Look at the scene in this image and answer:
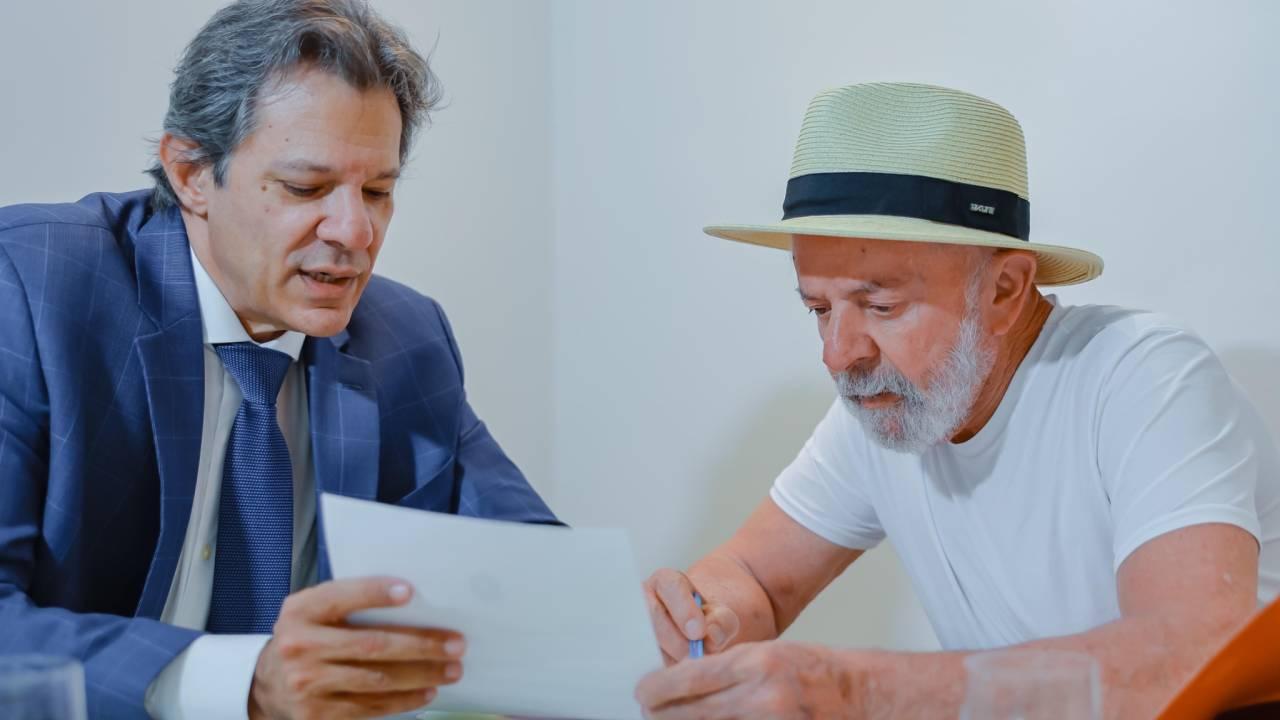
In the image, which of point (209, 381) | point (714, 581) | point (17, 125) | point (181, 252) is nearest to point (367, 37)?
point (181, 252)

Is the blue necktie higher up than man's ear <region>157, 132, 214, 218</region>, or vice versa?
man's ear <region>157, 132, 214, 218</region>

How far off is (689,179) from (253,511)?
4.35 feet

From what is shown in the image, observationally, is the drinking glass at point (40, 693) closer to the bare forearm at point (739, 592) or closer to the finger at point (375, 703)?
the finger at point (375, 703)

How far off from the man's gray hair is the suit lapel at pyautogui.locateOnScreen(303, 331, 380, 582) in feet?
0.95

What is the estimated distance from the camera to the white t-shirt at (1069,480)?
1378 millimetres

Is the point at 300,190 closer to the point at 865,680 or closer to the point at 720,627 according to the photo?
the point at 720,627

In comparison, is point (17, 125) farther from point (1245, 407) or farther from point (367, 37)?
point (1245, 407)

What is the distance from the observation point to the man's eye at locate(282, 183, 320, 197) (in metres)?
1.55

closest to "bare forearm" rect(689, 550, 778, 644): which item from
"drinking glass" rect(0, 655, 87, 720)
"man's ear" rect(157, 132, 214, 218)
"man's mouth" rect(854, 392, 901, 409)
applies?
"man's mouth" rect(854, 392, 901, 409)

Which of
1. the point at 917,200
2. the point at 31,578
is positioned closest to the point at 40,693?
the point at 31,578

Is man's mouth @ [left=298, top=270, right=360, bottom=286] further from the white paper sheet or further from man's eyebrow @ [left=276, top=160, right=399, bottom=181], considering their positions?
the white paper sheet

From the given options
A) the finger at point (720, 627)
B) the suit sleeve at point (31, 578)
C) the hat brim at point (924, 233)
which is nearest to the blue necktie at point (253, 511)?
the suit sleeve at point (31, 578)

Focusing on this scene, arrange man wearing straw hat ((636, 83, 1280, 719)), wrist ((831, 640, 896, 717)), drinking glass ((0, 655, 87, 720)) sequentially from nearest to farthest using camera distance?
drinking glass ((0, 655, 87, 720))
wrist ((831, 640, 896, 717))
man wearing straw hat ((636, 83, 1280, 719))

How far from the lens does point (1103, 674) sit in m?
1.18
